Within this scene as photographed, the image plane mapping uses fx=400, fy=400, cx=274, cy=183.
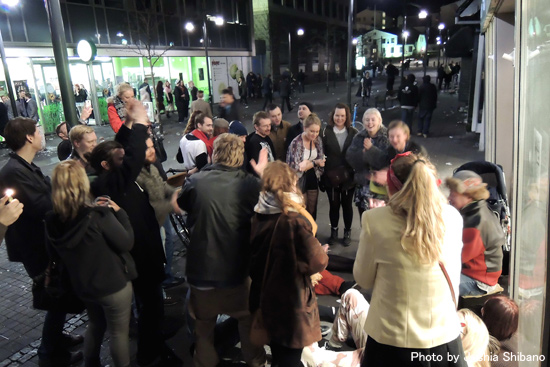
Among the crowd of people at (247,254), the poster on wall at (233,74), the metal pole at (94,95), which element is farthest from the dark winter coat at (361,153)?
the poster on wall at (233,74)

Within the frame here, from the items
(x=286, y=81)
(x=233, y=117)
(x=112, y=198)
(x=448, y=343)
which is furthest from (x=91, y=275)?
(x=286, y=81)

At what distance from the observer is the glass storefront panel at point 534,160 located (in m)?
1.79

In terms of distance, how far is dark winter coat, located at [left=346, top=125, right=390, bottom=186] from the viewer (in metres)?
4.75

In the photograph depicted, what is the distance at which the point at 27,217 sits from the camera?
3.38 metres

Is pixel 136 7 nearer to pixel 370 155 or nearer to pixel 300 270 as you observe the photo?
pixel 370 155

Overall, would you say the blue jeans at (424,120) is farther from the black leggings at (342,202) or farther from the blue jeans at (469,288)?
the blue jeans at (469,288)

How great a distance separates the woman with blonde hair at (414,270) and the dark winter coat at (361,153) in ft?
8.79

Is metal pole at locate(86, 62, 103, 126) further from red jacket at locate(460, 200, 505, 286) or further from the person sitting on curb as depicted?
red jacket at locate(460, 200, 505, 286)

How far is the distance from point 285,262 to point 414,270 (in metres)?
0.91

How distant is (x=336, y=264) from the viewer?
4887 mm

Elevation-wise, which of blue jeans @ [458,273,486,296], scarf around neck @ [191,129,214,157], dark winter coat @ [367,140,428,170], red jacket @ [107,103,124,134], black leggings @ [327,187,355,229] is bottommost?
blue jeans @ [458,273,486,296]

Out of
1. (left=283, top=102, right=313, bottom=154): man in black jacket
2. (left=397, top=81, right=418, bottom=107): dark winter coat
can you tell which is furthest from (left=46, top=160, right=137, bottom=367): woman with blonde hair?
(left=397, top=81, right=418, bottom=107): dark winter coat

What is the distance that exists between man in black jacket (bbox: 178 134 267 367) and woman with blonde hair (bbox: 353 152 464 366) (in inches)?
40.2

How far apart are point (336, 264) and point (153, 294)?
2293mm
